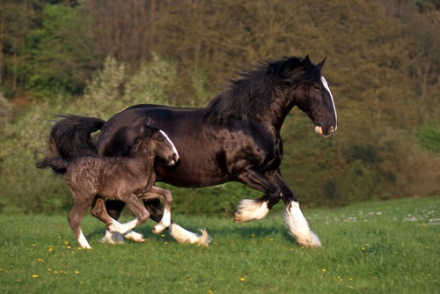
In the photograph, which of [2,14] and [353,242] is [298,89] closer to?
[353,242]

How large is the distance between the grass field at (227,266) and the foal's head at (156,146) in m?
1.27

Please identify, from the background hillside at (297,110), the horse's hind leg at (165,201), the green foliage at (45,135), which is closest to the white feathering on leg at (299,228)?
the horse's hind leg at (165,201)

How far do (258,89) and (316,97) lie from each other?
2.76 feet

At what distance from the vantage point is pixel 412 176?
37.0m

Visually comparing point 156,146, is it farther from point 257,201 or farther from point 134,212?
point 257,201

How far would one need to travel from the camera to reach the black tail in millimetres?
11094

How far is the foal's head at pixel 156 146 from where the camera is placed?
35.4ft

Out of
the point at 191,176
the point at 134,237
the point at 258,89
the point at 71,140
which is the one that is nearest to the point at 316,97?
the point at 258,89

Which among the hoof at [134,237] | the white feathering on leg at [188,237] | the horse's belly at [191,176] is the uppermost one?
the horse's belly at [191,176]

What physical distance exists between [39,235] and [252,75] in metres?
4.30

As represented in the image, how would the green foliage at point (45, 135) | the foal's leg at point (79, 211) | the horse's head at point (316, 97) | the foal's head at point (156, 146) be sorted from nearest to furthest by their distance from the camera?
the foal's leg at point (79, 211) < the foal's head at point (156, 146) < the horse's head at point (316, 97) < the green foliage at point (45, 135)

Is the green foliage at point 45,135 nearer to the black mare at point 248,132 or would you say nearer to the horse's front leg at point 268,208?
the black mare at point 248,132

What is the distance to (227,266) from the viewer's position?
30.9 feet

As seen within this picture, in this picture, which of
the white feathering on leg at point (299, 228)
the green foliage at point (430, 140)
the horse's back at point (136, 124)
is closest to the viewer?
the white feathering on leg at point (299, 228)
